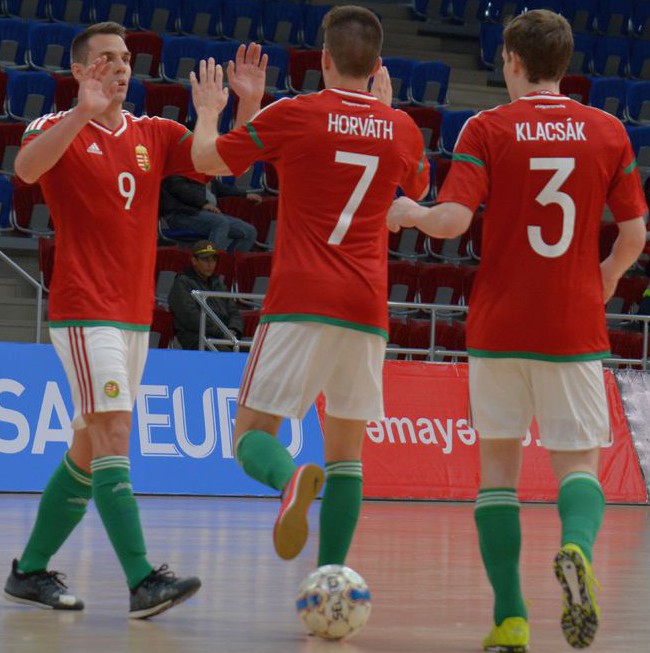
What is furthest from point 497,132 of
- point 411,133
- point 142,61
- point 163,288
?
point 142,61

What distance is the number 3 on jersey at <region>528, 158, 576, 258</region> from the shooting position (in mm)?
4746

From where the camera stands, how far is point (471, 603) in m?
5.83

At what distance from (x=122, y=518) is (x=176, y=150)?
1.48 metres

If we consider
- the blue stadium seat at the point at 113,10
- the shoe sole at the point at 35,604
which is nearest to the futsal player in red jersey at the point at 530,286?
the shoe sole at the point at 35,604

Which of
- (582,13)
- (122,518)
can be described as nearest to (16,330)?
(122,518)

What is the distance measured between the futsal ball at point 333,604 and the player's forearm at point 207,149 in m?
1.49

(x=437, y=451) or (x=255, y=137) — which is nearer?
(x=255, y=137)

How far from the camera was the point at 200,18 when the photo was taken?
20.1 metres

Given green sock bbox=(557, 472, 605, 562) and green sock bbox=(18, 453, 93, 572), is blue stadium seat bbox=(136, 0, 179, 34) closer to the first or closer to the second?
green sock bbox=(18, 453, 93, 572)

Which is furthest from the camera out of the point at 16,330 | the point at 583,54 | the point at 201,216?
the point at 583,54

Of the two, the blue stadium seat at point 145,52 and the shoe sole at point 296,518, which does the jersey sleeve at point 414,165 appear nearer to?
the shoe sole at point 296,518

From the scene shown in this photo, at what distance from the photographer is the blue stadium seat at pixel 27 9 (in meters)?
19.4

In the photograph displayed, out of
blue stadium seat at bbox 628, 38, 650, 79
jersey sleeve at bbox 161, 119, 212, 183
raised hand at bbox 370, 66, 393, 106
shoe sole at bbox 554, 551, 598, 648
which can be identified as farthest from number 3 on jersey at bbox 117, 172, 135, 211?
blue stadium seat at bbox 628, 38, 650, 79

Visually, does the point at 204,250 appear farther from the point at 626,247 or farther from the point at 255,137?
the point at 626,247
